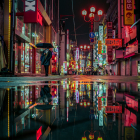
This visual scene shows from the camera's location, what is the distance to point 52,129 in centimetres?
89

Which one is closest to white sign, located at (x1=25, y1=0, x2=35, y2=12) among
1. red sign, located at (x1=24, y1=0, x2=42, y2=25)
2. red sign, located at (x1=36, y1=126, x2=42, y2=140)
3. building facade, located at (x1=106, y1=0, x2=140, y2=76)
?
red sign, located at (x1=24, y1=0, x2=42, y2=25)

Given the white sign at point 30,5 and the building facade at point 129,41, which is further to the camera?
the building facade at point 129,41

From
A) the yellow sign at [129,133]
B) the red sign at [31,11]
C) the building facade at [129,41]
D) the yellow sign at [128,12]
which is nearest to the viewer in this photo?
the yellow sign at [129,133]

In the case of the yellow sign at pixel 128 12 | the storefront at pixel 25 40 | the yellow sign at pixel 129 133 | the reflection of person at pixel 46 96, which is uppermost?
the yellow sign at pixel 128 12

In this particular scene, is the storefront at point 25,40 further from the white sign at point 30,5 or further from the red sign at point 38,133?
the red sign at point 38,133

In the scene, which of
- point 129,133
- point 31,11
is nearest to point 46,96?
point 129,133

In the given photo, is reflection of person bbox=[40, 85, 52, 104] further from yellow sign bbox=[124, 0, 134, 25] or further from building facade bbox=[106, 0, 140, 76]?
yellow sign bbox=[124, 0, 134, 25]

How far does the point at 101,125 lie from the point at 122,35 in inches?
1151

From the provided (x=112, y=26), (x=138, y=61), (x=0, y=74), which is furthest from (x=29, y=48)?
(x=112, y=26)

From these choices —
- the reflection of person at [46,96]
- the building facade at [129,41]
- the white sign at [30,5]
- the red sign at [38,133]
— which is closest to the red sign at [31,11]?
the white sign at [30,5]

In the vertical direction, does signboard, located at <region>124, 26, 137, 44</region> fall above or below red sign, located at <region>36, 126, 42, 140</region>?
above

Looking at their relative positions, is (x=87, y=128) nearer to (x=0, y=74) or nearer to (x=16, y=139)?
(x=16, y=139)

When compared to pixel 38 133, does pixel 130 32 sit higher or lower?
higher

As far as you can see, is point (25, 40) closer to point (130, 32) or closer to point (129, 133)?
point (129, 133)
